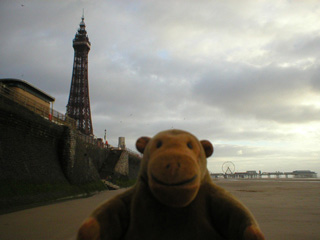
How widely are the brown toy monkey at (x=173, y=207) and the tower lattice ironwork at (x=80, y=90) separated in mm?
47103

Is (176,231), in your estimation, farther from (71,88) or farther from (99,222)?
(71,88)

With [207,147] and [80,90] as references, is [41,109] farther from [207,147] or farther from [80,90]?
[80,90]

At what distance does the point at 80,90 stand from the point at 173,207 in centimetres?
5344

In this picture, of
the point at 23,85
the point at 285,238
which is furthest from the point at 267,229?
the point at 23,85

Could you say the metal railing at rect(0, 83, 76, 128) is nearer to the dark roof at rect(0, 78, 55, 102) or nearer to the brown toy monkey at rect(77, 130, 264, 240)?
the dark roof at rect(0, 78, 55, 102)

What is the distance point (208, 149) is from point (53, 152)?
11252 millimetres

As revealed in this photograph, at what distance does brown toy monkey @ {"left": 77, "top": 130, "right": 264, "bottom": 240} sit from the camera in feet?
5.32

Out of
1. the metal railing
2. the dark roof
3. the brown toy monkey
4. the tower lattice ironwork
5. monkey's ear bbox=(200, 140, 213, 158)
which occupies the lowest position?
the brown toy monkey

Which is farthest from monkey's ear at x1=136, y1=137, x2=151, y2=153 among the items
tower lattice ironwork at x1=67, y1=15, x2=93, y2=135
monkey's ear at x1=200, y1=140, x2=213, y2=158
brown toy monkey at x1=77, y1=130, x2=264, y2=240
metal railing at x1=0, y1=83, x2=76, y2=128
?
tower lattice ironwork at x1=67, y1=15, x2=93, y2=135

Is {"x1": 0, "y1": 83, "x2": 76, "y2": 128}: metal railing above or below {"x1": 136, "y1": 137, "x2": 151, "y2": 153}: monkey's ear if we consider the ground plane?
above

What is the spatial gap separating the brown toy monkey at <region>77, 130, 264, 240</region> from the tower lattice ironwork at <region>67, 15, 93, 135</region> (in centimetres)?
4710

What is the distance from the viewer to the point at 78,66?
53156mm

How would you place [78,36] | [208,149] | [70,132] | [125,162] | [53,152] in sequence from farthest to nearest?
[78,36] → [125,162] → [70,132] → [53,152] → [208,149]

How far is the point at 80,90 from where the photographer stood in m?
51.6
